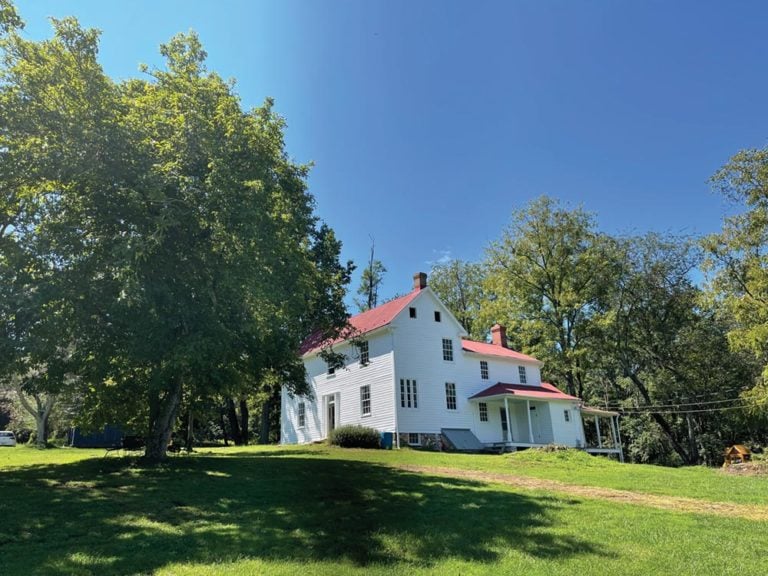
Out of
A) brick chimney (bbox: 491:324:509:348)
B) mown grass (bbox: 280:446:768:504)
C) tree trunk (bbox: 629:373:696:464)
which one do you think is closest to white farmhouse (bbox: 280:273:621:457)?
brick chimney (bbox: 491:324:509:348)

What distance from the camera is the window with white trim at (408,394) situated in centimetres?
2822

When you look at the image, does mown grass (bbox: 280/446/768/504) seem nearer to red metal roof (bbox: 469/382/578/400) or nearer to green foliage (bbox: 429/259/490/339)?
red metal roof (bbox: 469/382/578/400)

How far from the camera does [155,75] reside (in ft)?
51.2

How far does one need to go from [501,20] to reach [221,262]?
11.1 m

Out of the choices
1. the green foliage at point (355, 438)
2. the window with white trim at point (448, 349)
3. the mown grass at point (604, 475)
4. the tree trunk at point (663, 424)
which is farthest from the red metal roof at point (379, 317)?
the tree trunk at point (663, 424)

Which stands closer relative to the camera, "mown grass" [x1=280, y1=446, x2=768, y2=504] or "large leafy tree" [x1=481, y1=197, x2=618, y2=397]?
"mown grass" [x1=280, y1=446, x2=768, y2=504]

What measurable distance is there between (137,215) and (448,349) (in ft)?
69.3

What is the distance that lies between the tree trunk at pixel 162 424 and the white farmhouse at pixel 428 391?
1104 centimetres

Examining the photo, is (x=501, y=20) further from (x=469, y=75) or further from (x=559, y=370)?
(x=559, y=370)

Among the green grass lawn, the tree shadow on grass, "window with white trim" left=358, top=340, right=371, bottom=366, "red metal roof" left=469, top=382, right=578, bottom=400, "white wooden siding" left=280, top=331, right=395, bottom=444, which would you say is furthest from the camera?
"red metal roof" left=469, top=382, right=578, bottom=400

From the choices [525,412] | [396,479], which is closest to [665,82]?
[396,479]

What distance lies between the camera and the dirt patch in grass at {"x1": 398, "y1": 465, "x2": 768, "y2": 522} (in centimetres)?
975

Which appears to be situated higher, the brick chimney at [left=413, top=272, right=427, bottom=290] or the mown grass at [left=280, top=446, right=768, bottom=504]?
the brick chimney at [left=413, top=272, right=427, bottom=290]

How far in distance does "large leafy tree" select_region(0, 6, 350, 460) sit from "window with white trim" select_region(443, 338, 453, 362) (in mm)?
17043
